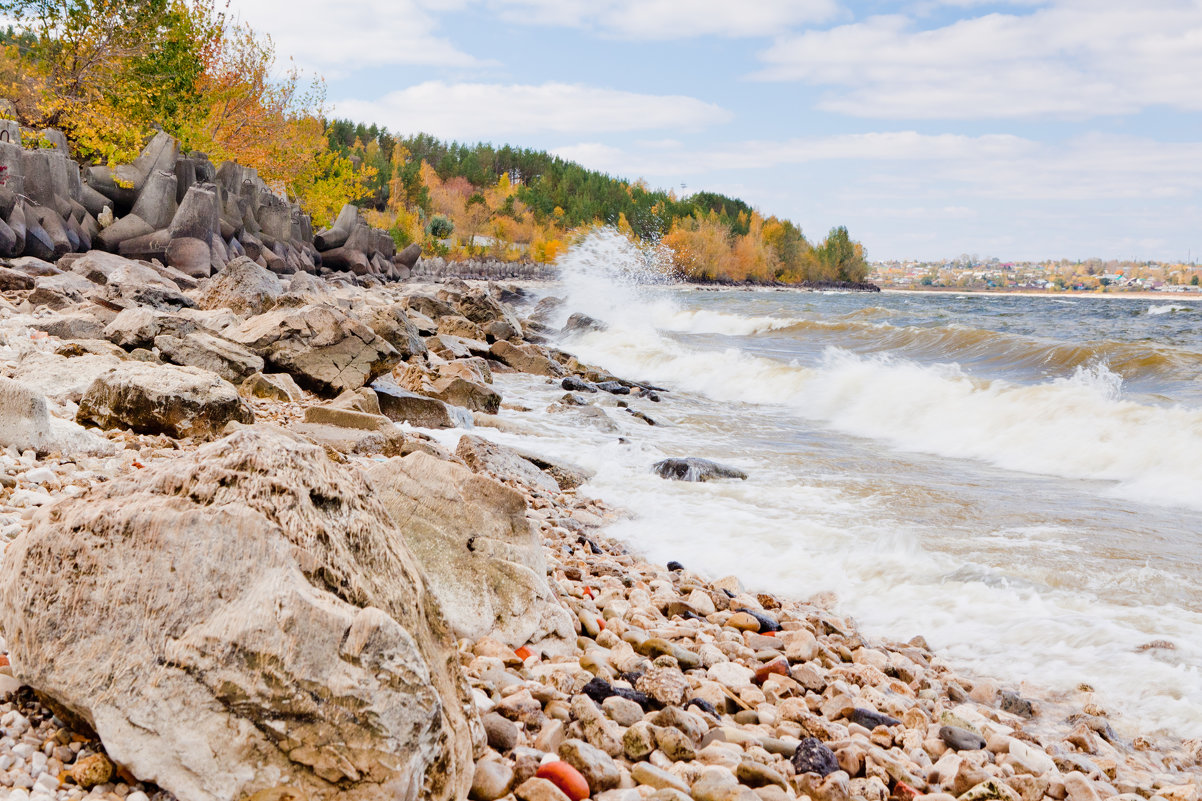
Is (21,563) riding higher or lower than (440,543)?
higher

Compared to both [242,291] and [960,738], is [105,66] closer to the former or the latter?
[242,291]

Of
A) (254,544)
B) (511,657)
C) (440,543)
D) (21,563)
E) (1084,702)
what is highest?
(254,544)

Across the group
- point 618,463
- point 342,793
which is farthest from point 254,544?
point 618,463

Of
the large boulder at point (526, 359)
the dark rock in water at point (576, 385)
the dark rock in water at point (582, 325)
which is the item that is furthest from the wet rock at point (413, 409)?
the dark rock in water at point (582, 325)

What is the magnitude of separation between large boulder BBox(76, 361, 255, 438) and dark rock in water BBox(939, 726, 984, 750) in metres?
4.50

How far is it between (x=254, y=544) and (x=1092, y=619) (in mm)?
4461

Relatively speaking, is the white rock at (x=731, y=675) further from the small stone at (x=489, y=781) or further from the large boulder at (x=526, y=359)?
the large boulder at (x=526, y=359)

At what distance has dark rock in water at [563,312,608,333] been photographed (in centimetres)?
2473

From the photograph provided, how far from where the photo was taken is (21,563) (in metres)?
2.32

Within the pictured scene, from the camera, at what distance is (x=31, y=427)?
14.2 ft

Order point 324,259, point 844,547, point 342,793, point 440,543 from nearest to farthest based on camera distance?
point 342,793, point 440,543, point 844,547, point 324,259

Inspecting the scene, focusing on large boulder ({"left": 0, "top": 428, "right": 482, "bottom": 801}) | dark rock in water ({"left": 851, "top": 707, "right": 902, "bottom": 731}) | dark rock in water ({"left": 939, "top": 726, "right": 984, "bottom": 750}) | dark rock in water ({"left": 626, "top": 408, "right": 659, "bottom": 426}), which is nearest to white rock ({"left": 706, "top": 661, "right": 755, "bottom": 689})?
dark rock in water ({"left": 851, "top": 707, "right": 902, "bottom": 731})

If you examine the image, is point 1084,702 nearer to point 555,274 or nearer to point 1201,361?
point 1201,361

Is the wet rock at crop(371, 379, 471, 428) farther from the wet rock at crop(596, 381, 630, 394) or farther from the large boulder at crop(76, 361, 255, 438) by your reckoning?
the wet rock at crop(596, 381, 630, 394)
